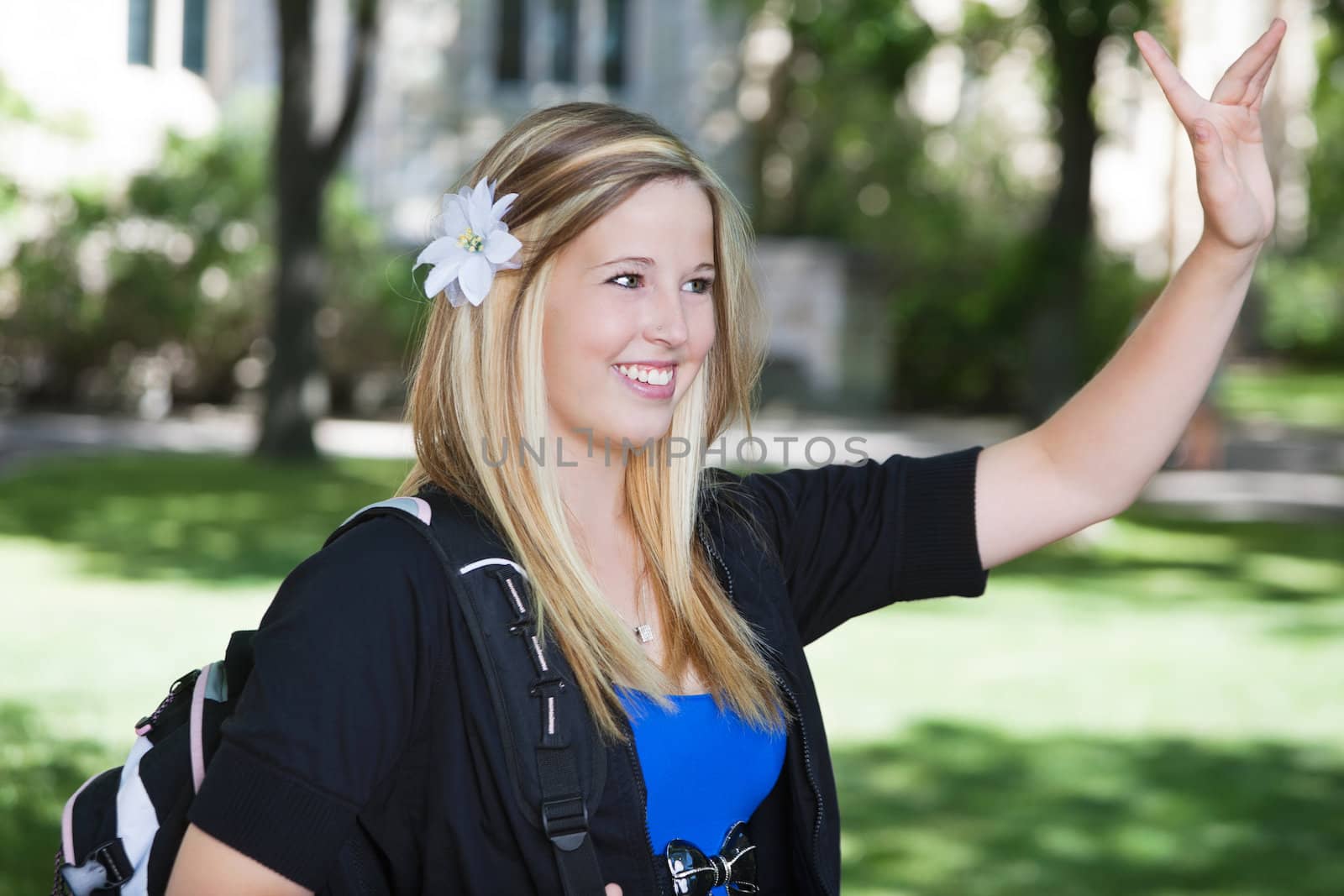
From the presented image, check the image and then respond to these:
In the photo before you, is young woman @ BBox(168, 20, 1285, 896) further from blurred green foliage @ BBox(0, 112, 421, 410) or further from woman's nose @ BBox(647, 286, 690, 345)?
blurred green foliage @ BBox(0, 112, 421, 410)

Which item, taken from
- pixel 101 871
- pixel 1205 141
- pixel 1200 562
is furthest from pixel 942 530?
pixel 1200 562

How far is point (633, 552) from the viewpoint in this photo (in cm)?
260

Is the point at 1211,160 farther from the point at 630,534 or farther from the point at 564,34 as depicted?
the point at 564,34

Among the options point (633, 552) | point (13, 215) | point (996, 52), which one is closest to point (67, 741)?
point (633, 552)

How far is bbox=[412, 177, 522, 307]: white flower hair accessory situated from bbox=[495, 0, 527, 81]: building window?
72.6 ft

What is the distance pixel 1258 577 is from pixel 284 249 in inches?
351

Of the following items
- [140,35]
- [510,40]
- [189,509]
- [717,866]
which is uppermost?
[510,40]

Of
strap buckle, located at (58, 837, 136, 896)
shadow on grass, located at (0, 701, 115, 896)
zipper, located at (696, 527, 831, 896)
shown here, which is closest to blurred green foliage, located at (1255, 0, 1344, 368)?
shadow on grass, located at (0, 701, 115, 896)

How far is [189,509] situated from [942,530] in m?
10.2

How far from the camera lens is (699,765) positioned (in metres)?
2.31

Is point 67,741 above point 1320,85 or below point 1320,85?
below

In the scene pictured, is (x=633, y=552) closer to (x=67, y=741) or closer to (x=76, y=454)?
(x=67, y=741)

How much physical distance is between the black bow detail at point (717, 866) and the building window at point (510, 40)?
2244 centimetres

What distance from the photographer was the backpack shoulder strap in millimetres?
2074
